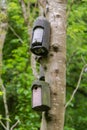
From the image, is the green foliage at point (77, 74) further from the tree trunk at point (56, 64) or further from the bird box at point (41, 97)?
the bird box at point (41, 97)

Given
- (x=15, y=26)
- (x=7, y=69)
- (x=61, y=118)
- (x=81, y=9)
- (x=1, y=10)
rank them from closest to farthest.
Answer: (x=61, y=118) → (x=1, y=10) → (x=81, y=9) → (x=7, y=69) → (x=15, y=26)

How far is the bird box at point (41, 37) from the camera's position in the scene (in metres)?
1.84

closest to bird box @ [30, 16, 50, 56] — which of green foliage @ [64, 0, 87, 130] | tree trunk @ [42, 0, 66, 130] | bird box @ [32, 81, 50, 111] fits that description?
tree trunk @ [42, 0, 66, 130]

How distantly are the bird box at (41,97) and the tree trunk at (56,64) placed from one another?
0.09ft

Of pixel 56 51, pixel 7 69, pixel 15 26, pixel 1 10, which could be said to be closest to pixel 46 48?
pixel 56 51

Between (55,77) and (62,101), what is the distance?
4.9 inches

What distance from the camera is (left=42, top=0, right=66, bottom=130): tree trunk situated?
1743 millimetres

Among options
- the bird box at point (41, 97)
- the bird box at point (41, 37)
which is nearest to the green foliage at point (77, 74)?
the bird box at point (41, 37)

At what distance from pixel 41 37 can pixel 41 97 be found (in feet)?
1.09

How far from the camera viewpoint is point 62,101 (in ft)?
5.81

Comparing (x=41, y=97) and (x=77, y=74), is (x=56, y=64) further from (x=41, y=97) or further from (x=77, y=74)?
(x=77, y=74)

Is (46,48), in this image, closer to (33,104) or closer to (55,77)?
(55,77)

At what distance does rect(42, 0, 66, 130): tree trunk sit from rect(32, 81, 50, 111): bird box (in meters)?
0.03

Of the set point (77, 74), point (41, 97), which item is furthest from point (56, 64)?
point (77, 74)
